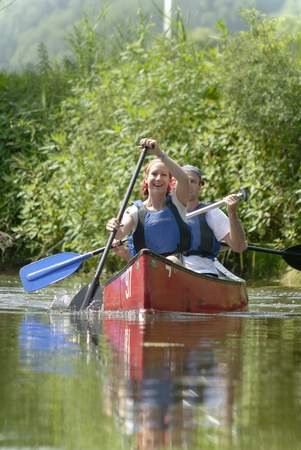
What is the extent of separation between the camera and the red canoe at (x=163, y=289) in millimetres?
10477

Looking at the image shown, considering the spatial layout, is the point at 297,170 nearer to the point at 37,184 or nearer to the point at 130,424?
the point at 37,184

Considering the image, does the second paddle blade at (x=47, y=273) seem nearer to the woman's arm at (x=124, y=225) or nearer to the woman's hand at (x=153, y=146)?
the woman's arm at (x=124, y=225)

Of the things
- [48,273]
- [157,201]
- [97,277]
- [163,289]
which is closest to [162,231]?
[157,201]

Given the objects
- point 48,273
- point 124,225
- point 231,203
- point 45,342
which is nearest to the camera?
point 45,342

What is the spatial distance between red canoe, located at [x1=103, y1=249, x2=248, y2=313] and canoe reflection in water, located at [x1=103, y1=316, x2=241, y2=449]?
1451 millimetres

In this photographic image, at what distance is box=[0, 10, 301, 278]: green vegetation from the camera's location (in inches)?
622

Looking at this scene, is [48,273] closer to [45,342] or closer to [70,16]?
[45,342]

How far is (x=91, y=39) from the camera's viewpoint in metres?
19.7

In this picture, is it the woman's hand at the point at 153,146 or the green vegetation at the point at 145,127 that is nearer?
the woman's hand at the point at 153,146

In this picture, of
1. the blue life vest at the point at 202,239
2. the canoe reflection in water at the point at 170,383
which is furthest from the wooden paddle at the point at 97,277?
the canoe reflection in water at the point at 170,383

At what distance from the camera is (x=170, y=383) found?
590cm

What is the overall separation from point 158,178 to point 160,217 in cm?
29

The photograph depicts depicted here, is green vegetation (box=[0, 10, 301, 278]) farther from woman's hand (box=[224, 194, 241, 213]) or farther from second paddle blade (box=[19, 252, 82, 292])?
woman's hand (box=[224, 194, 241, 213])

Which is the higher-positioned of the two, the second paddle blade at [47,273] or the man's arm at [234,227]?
the man's arm at [234,227]
